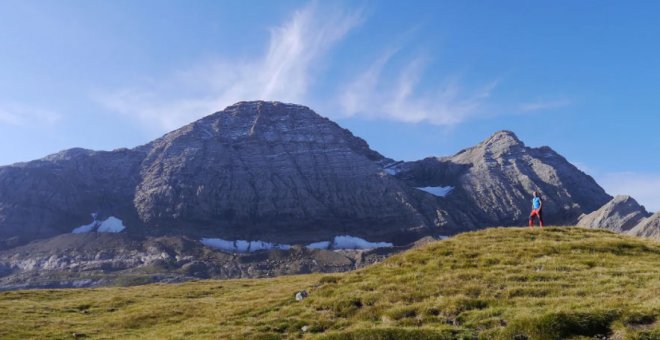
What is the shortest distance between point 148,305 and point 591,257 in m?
31.5

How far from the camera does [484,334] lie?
21.0 metres

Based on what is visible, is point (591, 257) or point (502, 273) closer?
point (502, 273)

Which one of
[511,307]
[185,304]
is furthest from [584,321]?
[185,304]

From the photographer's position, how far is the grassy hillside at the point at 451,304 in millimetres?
21203

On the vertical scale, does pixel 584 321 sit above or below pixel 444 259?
below

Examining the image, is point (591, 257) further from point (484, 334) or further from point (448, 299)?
point (484, 334)

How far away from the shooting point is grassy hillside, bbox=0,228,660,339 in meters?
21.2

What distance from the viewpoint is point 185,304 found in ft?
132

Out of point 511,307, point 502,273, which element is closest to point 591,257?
point 502,273

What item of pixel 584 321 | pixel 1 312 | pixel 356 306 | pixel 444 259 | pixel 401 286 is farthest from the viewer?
pixel 1 312

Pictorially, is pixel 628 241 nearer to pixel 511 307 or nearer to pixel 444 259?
pixel 444 259

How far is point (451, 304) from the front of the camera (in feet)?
82.1

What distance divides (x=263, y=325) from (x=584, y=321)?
1495 cm

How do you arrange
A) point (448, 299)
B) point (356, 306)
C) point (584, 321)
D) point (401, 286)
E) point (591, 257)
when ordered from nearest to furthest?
point (584, 321) < point (448, 299) < point (356, 306) < point (401, 286) < point (591, 257)
